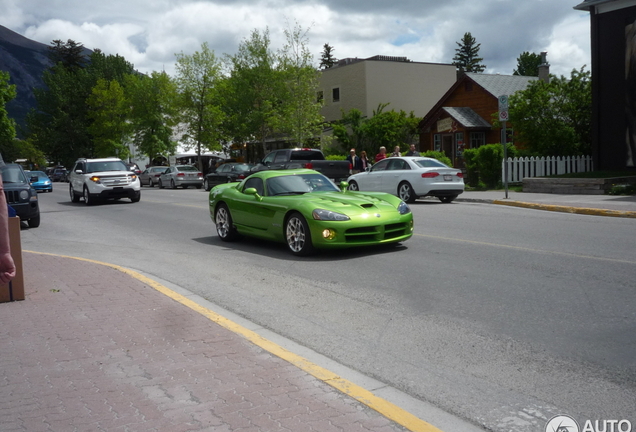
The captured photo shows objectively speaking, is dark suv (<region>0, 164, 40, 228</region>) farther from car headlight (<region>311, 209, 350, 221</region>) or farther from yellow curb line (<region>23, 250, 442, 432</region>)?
yellow curb line (<region>23, 250, 442, 432</region>)

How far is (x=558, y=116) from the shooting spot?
2772 cm

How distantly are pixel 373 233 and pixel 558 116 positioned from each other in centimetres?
2070

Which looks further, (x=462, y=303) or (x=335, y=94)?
(x=335, y=94)

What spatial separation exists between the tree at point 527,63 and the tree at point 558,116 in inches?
3072

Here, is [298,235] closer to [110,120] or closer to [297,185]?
[297,185]

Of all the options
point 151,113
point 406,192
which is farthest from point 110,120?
point 406,192

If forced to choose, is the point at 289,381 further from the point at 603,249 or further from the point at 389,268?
the point at 603,249

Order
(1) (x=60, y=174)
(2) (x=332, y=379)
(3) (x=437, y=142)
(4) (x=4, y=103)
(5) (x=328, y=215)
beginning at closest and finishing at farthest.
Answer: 1. (2) (x=332, y=379)
2. (5) (x=328, y=215)
3. (3) (x=437, y=142)
4. (4) (x=4, y=103)
5. (1) (x=60, y=174)

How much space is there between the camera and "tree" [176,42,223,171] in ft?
159

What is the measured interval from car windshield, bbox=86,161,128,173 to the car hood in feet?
52.9

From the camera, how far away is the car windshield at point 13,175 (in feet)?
57.1

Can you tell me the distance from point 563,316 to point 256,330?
2849mm

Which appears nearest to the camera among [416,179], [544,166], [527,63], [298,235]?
[298,235]

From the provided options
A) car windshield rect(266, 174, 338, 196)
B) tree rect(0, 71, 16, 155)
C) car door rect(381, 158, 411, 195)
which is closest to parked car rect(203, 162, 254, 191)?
car door rect(381, 158, 411, 195)
